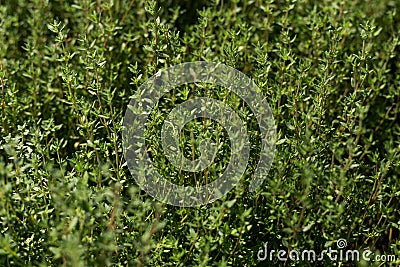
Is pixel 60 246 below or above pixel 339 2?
below

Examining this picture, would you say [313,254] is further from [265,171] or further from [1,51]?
[1,51]

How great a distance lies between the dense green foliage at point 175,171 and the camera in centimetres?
196

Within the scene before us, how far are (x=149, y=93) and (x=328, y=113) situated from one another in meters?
0.95

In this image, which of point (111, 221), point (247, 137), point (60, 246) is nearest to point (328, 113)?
point (247, 137)

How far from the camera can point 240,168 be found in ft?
7.06

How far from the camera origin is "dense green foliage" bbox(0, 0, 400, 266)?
1.96m

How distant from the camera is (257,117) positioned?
2.40m

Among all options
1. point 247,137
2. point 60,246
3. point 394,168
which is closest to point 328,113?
point 394,168

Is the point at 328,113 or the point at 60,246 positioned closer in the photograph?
the point at 60,246

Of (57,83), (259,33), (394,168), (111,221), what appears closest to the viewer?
(111,221)

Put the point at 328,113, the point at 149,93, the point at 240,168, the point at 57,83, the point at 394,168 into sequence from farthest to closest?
the point at 57,83
the point at 328,113
the point at 394,168
the point at 149,93
the point at 240,168

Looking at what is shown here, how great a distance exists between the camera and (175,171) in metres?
2.27

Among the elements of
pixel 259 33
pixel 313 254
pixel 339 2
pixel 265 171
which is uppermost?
pixel 339 2

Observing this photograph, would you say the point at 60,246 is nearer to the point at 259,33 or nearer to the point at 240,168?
the point at 240,168
